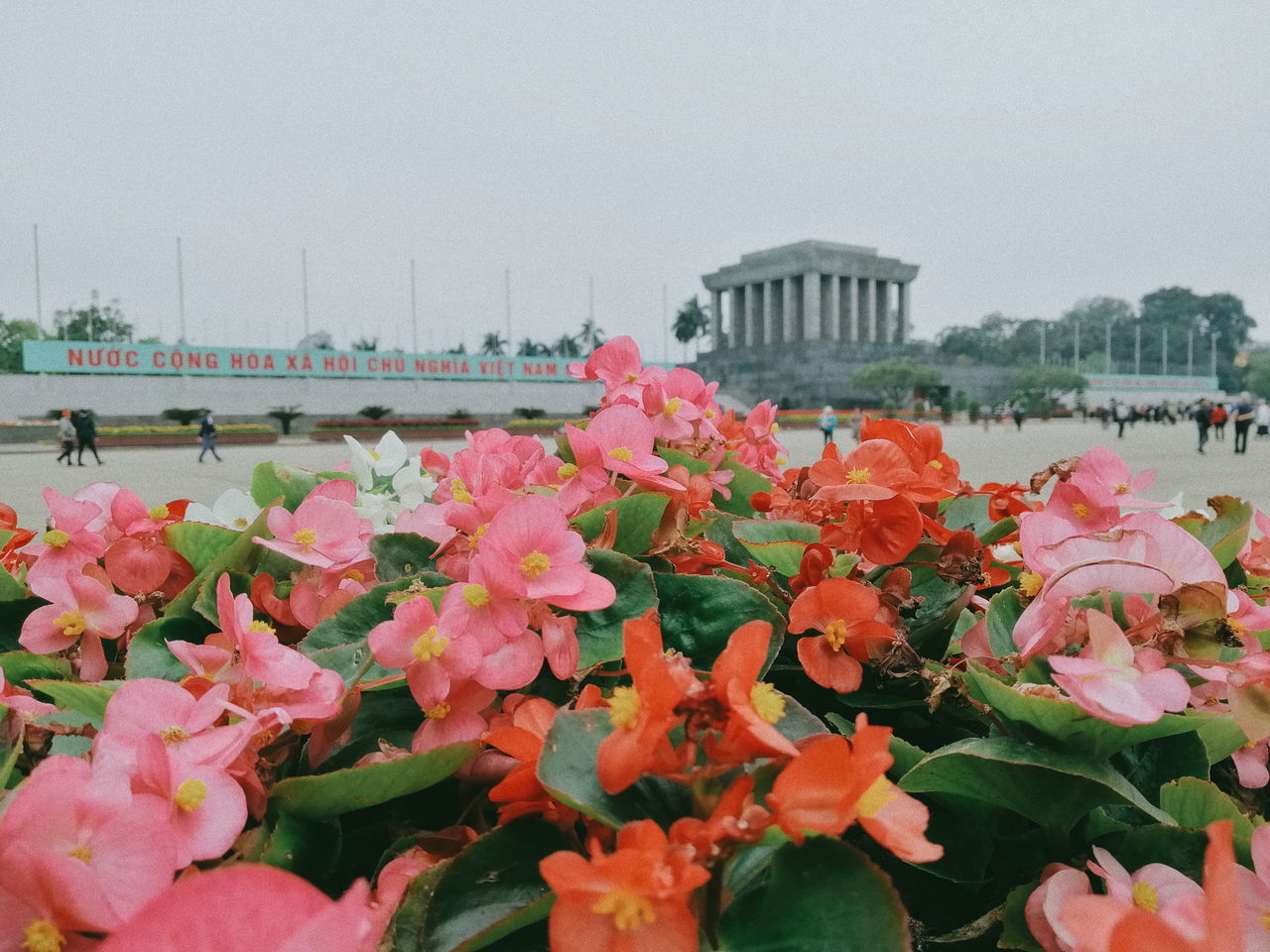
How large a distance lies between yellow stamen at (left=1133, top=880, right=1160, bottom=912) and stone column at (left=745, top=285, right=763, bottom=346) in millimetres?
46016

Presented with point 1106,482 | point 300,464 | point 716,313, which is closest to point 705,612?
point 1106,482

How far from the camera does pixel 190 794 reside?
42cm

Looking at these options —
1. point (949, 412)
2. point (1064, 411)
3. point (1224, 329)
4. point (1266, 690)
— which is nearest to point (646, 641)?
point (1266, 690)

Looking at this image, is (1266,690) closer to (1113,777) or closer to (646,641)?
(1113,777)

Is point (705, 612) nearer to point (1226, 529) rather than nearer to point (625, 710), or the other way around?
point (625, 710)

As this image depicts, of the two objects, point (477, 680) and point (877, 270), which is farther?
point (877, 270)

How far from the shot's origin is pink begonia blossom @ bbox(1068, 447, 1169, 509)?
77 centimetres

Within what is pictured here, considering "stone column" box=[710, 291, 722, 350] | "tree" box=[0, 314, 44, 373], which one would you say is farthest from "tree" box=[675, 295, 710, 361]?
"tree" box=[0, 314, 44, 373]

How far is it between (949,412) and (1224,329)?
5059 cm

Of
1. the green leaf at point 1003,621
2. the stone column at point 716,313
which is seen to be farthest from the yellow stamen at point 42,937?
the stone column at point 716,313

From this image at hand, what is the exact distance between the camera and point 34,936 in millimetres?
356

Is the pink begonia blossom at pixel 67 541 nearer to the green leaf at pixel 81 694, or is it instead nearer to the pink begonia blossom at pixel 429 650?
the green leaf at pixel 81 694

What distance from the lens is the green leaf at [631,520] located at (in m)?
0.71

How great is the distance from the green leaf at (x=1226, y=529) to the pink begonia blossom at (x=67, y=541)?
3.22 ft
